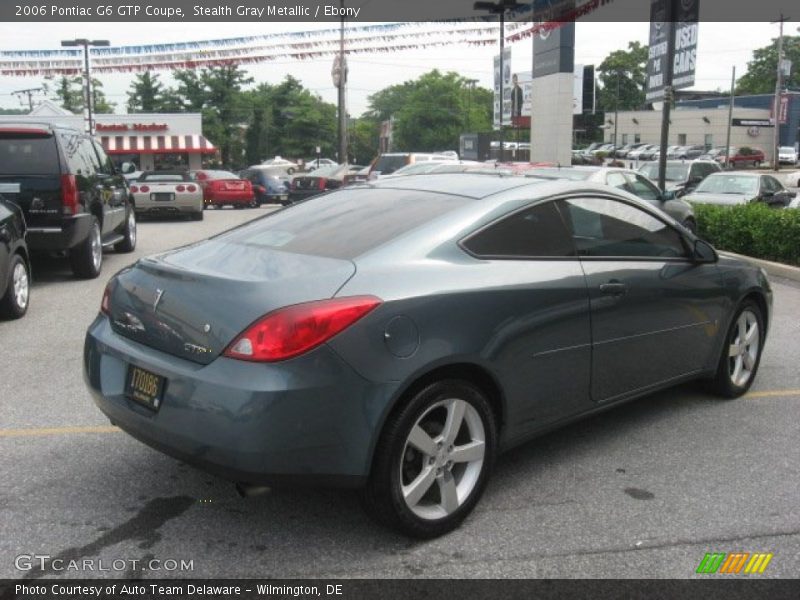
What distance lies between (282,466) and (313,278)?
0.75 metres

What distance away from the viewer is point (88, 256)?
9914 millimetres

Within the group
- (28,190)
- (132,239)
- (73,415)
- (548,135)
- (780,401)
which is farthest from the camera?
Result: (548,135)

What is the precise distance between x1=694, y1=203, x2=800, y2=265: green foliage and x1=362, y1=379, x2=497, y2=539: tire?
9.24 m

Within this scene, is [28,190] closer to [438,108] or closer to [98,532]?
[98,532]

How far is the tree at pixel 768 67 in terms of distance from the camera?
4134 inches

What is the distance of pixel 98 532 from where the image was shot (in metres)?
3.40

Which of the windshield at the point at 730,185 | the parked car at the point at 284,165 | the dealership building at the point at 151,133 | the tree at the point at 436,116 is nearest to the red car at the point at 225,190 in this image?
the parked car at the point at 284,165

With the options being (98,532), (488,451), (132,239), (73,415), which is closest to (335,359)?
(488,451)

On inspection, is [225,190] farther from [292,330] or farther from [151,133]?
[151,133]

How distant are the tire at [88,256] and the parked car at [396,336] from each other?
6182mm

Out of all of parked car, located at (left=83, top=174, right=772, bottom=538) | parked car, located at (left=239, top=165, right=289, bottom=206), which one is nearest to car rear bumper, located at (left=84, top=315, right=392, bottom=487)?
parked car, located at (left=83, top=174, right=772, bottom=538)

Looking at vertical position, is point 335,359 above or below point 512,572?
above

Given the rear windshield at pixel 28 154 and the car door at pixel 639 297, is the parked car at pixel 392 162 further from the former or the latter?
the car door at pixel 639 297

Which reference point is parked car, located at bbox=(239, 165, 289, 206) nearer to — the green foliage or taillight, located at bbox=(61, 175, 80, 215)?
the green foliage
